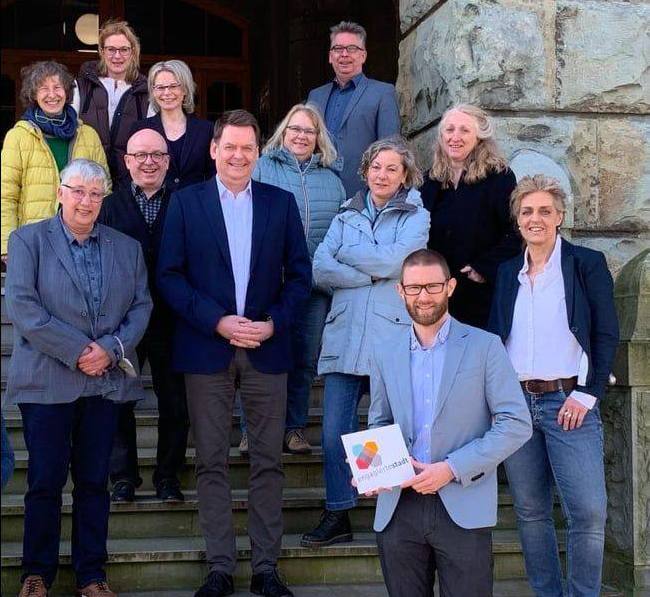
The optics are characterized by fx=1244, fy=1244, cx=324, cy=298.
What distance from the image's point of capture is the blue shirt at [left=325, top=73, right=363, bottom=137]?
6.89 m

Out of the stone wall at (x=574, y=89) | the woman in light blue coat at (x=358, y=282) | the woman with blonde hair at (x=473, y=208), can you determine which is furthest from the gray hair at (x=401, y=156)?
the stone wall at (x=574, y=89)

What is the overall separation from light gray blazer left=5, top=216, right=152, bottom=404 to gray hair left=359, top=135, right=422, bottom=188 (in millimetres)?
1249

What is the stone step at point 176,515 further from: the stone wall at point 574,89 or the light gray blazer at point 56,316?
the stone wall at point 574,89

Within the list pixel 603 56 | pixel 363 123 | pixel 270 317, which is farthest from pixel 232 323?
pixel 603 56

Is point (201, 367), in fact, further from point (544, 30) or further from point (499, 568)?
point (544, 30)

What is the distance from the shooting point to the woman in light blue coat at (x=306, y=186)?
6.11 m

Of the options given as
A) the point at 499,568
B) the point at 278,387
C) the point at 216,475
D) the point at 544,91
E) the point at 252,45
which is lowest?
the point at 499,568

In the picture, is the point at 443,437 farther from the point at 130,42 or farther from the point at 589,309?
the point at 130,42

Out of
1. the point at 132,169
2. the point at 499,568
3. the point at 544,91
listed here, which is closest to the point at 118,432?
the point at 132,169

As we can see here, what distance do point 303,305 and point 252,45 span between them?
27.5ft

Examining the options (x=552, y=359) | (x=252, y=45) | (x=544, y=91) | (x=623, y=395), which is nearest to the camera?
(x=552, y=359)

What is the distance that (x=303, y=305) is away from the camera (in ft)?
20.0

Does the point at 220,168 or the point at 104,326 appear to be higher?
the point at 220,168

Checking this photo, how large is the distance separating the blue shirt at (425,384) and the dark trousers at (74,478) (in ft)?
5.19
